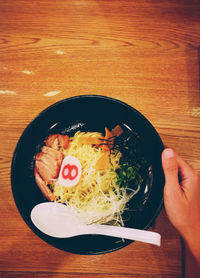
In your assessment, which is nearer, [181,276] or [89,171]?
[181,276]

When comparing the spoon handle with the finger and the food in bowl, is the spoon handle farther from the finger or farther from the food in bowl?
the finger

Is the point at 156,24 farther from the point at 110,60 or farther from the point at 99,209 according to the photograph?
the point at 99,209

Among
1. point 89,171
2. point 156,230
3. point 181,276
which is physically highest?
point 89,171

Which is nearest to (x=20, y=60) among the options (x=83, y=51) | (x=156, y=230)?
(x=83, y=51)

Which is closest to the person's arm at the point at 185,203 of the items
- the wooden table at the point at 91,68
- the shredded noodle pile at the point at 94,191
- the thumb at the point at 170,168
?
the thumb at the point at 170,168

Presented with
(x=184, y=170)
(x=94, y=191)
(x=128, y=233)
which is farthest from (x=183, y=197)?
(x=94, y=191)

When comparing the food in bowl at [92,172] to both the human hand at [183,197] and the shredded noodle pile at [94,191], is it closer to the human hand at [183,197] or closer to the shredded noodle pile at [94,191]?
the shredded noodle pile at [94,191]
